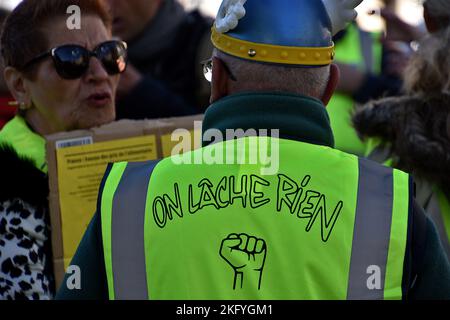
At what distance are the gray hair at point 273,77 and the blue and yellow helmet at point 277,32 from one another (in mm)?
15

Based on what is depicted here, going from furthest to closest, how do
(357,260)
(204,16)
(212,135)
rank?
1. (204,16)
2. (212,135)
3. (357,260)

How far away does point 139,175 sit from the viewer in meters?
2.33

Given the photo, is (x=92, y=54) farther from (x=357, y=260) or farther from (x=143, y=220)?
(x=357, y=260)

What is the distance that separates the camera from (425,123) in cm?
331

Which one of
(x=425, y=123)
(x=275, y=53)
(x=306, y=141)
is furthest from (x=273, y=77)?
(x=425, y=123)

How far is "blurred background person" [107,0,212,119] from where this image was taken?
4.52 meters

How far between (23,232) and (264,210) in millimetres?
1043

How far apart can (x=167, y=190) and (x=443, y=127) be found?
1.30 meters

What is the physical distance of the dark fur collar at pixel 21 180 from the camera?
3.06 meters

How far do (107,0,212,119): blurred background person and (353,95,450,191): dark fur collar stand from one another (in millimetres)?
1077

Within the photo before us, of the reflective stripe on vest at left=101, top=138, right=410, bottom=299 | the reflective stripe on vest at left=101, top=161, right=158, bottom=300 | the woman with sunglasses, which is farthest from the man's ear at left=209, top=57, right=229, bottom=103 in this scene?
the woman with sunglasses

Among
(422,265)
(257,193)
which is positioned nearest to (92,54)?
(257,193)

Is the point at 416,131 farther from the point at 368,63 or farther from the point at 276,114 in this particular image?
the point at 368,63
